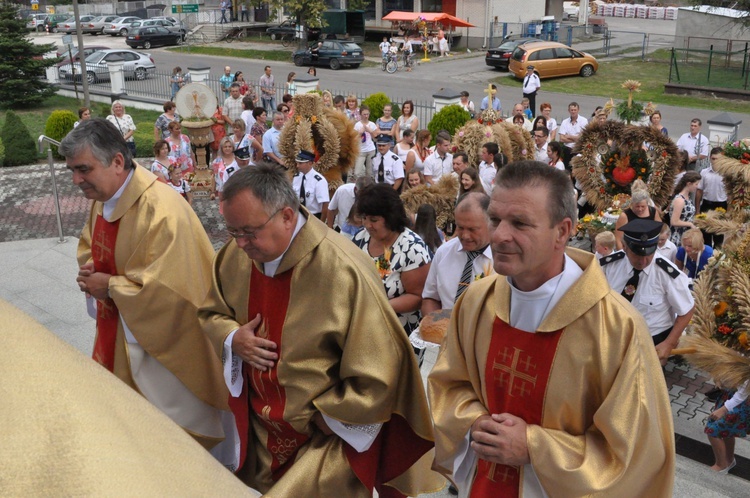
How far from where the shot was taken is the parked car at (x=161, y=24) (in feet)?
145

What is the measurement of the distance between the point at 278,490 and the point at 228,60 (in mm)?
36233

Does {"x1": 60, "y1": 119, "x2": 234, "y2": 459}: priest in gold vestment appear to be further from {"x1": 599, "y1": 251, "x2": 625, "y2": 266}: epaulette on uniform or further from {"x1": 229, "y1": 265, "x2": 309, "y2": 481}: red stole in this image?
{"x1": 599, "y1": 251, "x2": 625, "y2": 266}: epaulette on uniform

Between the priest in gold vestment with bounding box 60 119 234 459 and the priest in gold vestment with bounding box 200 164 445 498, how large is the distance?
688 mm

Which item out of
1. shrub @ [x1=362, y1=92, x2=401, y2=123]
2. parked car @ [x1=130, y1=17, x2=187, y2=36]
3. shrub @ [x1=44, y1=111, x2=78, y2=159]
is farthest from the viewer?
parked car @ [x1=130, y1=17, x2=187, y2=36]

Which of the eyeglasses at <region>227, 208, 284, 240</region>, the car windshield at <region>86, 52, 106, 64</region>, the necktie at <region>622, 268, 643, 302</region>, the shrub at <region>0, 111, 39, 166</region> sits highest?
the eyeglasses at <region>227, 208, 284, 240</region>

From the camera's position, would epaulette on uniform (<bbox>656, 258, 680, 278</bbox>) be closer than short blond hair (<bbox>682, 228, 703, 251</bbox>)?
Yes

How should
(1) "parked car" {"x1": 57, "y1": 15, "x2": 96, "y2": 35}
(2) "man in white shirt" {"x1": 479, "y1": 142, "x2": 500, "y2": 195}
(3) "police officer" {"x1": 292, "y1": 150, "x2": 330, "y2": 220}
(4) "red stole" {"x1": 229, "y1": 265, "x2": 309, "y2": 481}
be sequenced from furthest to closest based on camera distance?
(1) "parked car" {"x1": 57, "y1": 15, "x2": 96, "y2": 35} → (2) "man in white shirt" {"x1": 479, "y1": 142, "x2": 500, "y2": 195} → (3) "police officer" {"x1": 292, "y1": 150, "x2": 330, "y2": 220} → (4) "red stole" {"x1": 229, "y1": 265, "x2": 309, "y2": 481}

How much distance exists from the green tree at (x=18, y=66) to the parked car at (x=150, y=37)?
15693mm

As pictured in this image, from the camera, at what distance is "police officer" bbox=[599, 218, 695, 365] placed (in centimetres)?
580

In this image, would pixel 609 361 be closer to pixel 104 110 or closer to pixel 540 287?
pixel 540 287

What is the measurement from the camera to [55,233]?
11852mm

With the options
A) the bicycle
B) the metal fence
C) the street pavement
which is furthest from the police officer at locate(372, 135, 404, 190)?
the bicycle

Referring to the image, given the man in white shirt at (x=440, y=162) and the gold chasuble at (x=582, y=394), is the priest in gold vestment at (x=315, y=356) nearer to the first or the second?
the gold chasuble at (x=582, y=394)

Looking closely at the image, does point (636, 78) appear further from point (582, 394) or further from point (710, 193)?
point (582, 394)
